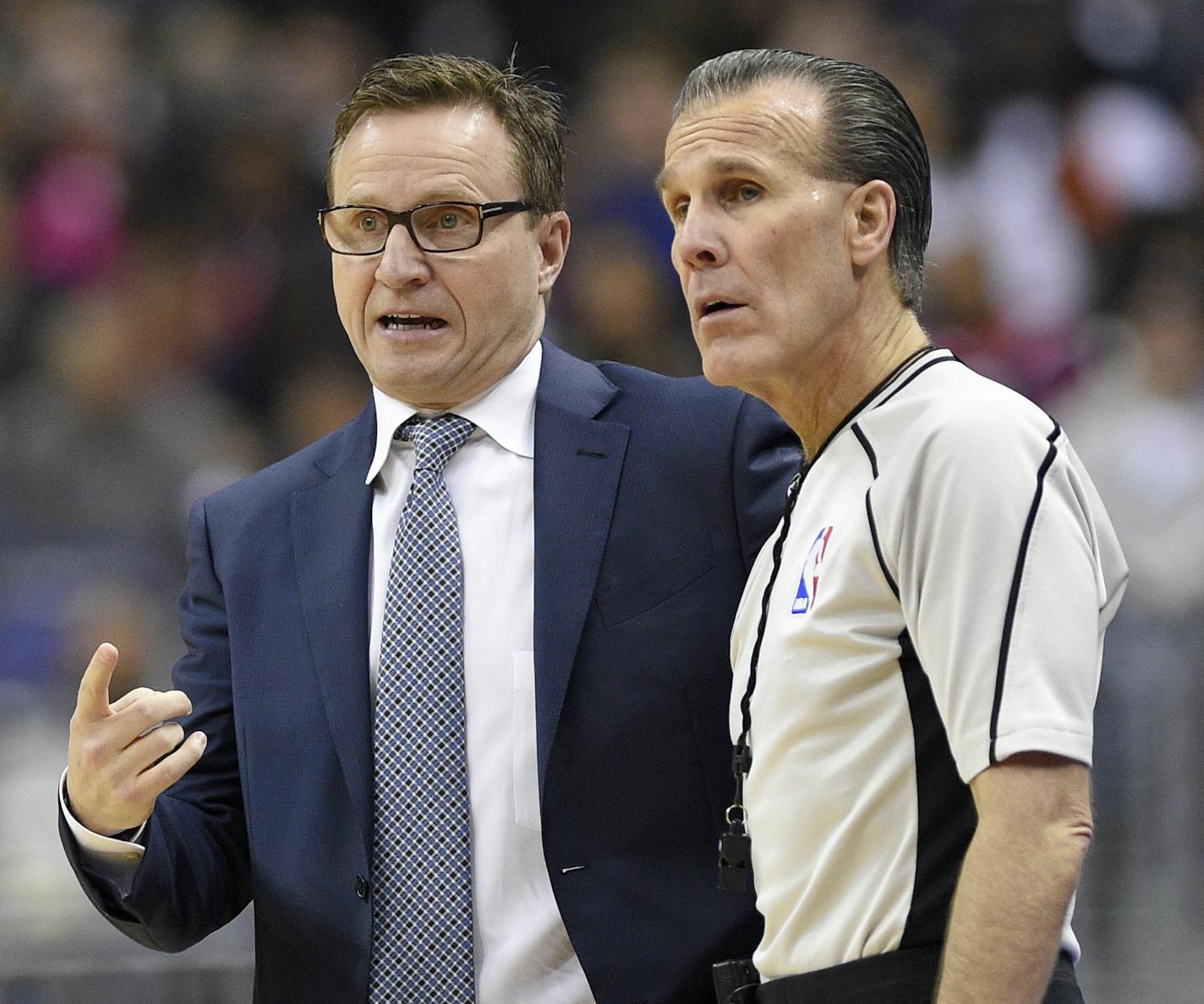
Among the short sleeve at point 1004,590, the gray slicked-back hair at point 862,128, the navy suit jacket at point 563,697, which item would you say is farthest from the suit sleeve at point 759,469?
the short sleeve at point 1004,590

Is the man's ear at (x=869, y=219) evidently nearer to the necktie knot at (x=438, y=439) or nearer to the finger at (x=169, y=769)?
the necktie knot at (x=438, y=439)

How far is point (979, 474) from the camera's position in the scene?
219cm

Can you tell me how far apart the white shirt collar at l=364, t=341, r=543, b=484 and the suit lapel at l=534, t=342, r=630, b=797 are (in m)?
0.03

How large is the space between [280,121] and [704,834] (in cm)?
645

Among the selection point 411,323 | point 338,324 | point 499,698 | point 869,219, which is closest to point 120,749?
point 499,698

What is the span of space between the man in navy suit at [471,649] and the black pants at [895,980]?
0.65 m

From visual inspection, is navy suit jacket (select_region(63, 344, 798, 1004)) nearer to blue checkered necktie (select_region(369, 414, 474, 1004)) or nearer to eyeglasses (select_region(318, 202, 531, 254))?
blue checkered necktie (select_region(369, 414, 474, 1004))

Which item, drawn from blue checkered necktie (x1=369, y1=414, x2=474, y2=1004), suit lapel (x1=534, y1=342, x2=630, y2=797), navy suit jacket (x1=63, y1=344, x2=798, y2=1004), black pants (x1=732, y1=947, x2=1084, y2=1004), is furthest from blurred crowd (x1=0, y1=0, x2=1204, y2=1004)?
black pants (x1=732, y1=947, x2=1084, y2=1004)

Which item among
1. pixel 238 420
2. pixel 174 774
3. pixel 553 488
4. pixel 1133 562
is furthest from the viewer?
pixel 238 420

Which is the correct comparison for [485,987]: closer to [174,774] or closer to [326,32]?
[174,774]

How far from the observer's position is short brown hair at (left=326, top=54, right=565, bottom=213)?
10.5 ft

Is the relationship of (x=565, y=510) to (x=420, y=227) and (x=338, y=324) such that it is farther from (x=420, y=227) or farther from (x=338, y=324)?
(x=338, y=324)

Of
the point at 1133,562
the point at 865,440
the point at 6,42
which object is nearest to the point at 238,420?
the point at 6,42

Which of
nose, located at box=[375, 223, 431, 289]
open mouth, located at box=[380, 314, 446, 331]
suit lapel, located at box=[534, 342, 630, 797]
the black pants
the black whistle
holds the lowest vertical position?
the black pants
